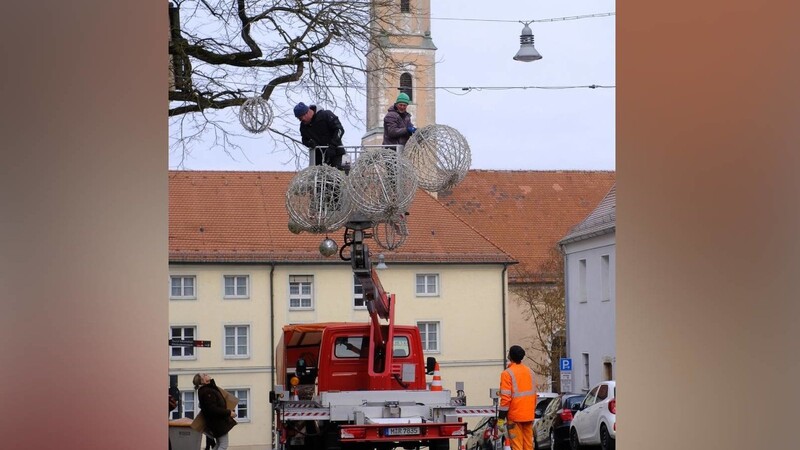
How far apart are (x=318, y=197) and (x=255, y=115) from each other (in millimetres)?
1453

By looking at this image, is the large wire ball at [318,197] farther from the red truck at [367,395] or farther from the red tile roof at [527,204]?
the red tile roof at [527,204]

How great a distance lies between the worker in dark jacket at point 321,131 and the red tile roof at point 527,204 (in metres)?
55.8

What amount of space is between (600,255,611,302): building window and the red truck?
92.3 ft

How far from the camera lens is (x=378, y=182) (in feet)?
49.1

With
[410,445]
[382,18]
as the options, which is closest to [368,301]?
[410,445]

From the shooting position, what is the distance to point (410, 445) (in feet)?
63.7

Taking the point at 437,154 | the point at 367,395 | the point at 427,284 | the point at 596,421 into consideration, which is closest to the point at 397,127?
the point at 437,154

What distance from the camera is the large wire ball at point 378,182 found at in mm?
14891

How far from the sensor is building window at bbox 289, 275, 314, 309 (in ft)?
194

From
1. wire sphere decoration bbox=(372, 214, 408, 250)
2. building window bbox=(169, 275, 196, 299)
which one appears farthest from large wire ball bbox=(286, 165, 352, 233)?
building window bbox=(169, 275, 196, 299)
